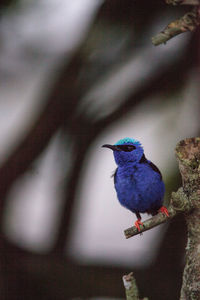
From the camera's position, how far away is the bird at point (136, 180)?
331cm

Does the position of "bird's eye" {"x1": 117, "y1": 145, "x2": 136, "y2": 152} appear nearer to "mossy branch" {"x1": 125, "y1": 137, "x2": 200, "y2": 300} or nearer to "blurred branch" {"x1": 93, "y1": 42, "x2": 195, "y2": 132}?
"mossy branch" {"x1": 125, "y1": 137, "x2": 200, "y2": 300}

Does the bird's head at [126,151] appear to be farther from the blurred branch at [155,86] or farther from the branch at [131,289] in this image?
the blurred branch at [155,86]

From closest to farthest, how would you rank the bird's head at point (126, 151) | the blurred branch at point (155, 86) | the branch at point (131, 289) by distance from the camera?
the branch at point (131, 289) → the bird's head at point (126, 151) → the blurred branch at point (155, 86)

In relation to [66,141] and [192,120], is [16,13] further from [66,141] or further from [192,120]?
[192,120]

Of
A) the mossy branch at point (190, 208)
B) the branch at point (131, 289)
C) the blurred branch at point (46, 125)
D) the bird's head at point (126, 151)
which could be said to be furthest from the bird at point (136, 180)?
the blurred branch at point (46, 125)

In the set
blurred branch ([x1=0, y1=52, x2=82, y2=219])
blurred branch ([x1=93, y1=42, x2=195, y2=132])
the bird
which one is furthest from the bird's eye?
blurred branch ([x1=93, y1=42, x2=195, y2=132])

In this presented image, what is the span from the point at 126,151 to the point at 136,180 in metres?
0.23

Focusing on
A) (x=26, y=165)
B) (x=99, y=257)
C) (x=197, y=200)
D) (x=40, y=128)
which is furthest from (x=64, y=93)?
(x=197, y=200)

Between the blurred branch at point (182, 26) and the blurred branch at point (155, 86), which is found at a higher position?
the blurred branch at point (155, 86)

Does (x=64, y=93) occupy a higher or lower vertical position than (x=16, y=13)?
lower

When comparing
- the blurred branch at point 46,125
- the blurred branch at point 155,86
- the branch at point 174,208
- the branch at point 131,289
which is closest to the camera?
the branch at point 131,289

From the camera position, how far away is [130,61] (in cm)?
825

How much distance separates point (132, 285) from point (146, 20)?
5762mm

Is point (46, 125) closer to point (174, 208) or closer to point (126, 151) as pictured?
point (126, 151)
